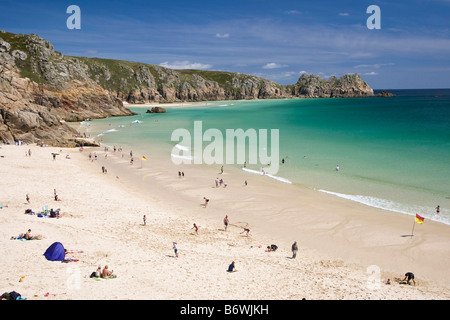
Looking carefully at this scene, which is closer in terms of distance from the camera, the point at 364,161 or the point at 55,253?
the point at 55,253

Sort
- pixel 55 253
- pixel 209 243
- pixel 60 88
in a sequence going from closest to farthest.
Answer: pixel 55 253, pixel 209 243, pixel 60 88

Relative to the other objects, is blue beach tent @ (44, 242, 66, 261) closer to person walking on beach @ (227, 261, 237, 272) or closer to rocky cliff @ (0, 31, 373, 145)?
person walking on beach @ (227, 261, 237, 272)

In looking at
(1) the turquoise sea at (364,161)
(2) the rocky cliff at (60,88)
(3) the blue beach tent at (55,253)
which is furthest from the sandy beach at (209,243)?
(2) the rocky cliff at (60,88)

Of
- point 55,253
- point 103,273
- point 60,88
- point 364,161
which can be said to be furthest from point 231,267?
point 60,88

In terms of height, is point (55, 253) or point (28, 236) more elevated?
point (28, 236)

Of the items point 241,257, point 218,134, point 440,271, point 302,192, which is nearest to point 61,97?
point 218,134

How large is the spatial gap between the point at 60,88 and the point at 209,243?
8572 cm

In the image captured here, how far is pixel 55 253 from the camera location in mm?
14156

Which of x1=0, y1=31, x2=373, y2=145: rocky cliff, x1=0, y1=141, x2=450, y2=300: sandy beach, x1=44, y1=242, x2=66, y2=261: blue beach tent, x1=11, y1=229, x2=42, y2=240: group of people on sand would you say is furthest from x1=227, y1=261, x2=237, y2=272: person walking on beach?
x1=0, y1=31, x2=373, y2=145: rocky cliff

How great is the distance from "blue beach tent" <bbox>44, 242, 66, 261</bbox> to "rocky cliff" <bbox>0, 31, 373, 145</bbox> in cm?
3581

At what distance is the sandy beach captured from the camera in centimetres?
1271

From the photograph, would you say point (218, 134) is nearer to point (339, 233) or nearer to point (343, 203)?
point (343, 203)

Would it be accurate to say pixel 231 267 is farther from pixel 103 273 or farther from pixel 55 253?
pixel 55 253

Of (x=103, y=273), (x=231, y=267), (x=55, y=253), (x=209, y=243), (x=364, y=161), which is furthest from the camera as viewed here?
(x=364, y=161)
